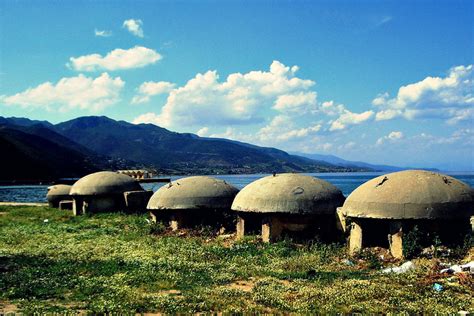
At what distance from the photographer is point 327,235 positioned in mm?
18078

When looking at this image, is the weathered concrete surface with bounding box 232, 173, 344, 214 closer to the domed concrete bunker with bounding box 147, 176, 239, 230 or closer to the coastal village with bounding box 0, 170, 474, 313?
the coastal village with bounding box 0, 170, 474, 313

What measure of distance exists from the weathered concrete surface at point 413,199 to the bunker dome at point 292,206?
1.59 metres

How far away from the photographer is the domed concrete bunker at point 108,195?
28578mm

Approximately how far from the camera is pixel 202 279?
1228 centimetres

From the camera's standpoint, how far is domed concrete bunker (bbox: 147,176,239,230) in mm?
21844

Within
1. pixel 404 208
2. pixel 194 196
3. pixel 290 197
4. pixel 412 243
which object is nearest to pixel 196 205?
pixel 194 196

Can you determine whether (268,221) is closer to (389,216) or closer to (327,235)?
(327,235)

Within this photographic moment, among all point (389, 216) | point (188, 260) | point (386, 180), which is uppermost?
point (386, 180)

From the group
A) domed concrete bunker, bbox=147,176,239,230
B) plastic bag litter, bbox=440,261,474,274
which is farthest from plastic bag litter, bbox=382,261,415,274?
domed concrete bunker, bbox=147,176,239,230

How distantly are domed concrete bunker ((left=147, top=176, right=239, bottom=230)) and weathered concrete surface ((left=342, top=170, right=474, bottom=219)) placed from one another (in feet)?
23.7

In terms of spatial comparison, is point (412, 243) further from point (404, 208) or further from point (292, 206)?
point (292, 206)

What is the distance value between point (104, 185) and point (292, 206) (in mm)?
15710

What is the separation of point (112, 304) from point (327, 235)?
404 inches

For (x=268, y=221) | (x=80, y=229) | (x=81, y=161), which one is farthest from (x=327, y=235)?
(x=81, y=161)
